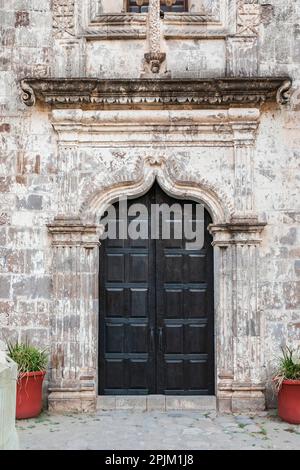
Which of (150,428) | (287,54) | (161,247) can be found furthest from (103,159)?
(150,428)

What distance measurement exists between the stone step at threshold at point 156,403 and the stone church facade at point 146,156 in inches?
7.3

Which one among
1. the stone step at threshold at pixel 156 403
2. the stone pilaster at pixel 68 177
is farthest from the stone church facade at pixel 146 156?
the stone step at threshold at pixel 156 403

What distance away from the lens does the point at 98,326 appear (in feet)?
23.1

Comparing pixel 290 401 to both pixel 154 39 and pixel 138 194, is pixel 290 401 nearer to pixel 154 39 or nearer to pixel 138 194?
pixel 138 194

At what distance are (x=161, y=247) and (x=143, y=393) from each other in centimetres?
183

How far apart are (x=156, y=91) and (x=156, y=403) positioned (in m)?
3.79

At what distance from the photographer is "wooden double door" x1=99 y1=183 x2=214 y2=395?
278 inches

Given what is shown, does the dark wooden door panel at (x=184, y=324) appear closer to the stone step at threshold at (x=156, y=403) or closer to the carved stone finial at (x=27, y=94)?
the stone step at threshold at (x=156, y=403)

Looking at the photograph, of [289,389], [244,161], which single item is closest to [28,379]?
[289,389]

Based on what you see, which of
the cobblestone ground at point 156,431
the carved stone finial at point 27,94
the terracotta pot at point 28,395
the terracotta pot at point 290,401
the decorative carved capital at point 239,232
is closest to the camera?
the cobblestone ground at point 156,431

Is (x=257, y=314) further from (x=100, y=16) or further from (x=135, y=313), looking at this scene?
(x=100, y=16)

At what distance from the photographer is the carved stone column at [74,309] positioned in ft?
22.2

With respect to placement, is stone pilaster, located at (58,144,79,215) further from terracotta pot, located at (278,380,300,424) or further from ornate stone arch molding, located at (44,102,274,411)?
terracotta pot, located at (278,380,300,424)

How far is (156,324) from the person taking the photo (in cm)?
709
